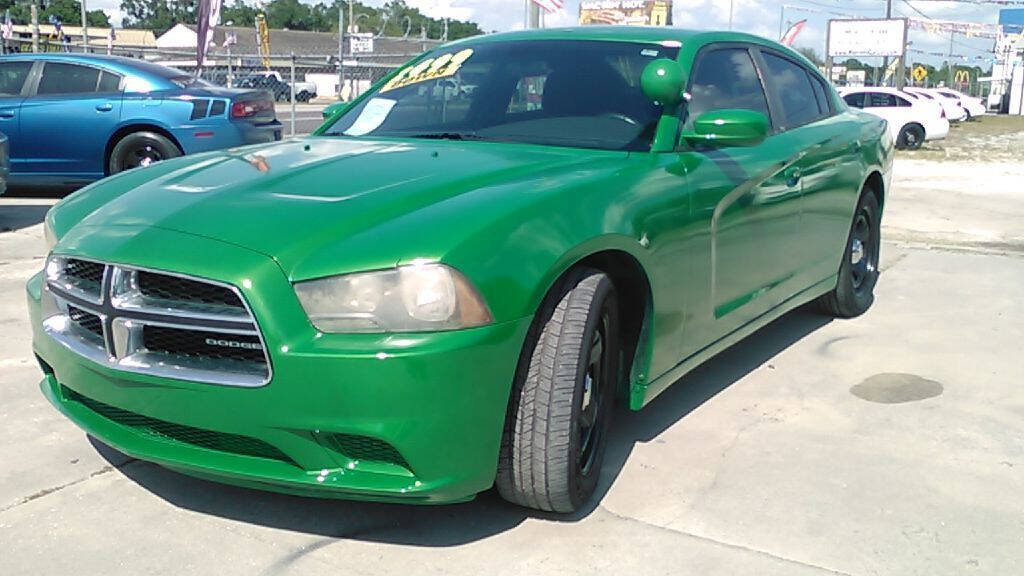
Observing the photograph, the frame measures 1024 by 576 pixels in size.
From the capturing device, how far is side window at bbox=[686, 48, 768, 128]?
3945mm

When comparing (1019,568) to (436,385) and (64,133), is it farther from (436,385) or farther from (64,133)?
(64,133)

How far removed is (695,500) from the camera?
3.21 m

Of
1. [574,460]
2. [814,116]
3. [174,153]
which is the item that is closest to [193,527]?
[574,460]

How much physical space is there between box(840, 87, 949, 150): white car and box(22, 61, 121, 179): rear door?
56.1 ft

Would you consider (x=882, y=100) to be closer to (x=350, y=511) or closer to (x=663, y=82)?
(x=663, y=82)

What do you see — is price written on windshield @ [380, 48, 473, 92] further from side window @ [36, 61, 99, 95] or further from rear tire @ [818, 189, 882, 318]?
side window @ [36, 61, 99, 95]

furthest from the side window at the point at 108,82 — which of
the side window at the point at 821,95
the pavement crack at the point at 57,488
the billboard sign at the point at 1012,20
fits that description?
the billboard sign at the point at 1012,20

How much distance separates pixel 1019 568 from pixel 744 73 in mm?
2408

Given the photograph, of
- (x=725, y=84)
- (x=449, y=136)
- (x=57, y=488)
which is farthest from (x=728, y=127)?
(x=57, y=488)

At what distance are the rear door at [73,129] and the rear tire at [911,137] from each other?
59.0 ft

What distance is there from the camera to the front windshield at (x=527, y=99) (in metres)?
3.72

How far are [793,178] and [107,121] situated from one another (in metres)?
7.15

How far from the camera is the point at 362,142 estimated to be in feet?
12.5

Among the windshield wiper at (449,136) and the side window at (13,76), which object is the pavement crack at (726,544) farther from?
the side window at (13,76)
